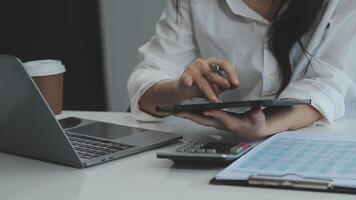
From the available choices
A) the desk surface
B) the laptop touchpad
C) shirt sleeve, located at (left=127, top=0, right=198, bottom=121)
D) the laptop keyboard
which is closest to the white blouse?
shirt sleeve, located at (left=127, top=0, right=198, bottom=121)

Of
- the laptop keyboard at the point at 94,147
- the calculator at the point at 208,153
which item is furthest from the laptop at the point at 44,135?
the calculator at the point at 208,153

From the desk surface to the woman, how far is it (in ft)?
0.58

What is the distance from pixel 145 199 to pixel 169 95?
1.54ft

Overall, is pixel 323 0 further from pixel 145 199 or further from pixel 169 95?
pixel 145 199

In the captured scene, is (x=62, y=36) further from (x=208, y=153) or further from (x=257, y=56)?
(x=208, y=153)

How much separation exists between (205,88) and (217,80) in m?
0.03

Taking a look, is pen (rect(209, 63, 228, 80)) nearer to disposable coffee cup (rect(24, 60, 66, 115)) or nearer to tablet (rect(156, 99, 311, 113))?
tablet (rect(156, 99, 311, 113))

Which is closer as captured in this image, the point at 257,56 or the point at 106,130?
the point at 106,130

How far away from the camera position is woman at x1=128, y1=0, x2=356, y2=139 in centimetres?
Result: 107

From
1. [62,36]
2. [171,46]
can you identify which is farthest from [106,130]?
[62,36]

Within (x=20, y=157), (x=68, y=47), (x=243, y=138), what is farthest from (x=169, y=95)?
(x=68, y=47)

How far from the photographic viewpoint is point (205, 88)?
1.04 metres

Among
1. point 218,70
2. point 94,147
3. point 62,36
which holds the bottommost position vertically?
point 62,36

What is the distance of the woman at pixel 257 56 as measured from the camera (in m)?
1.07
